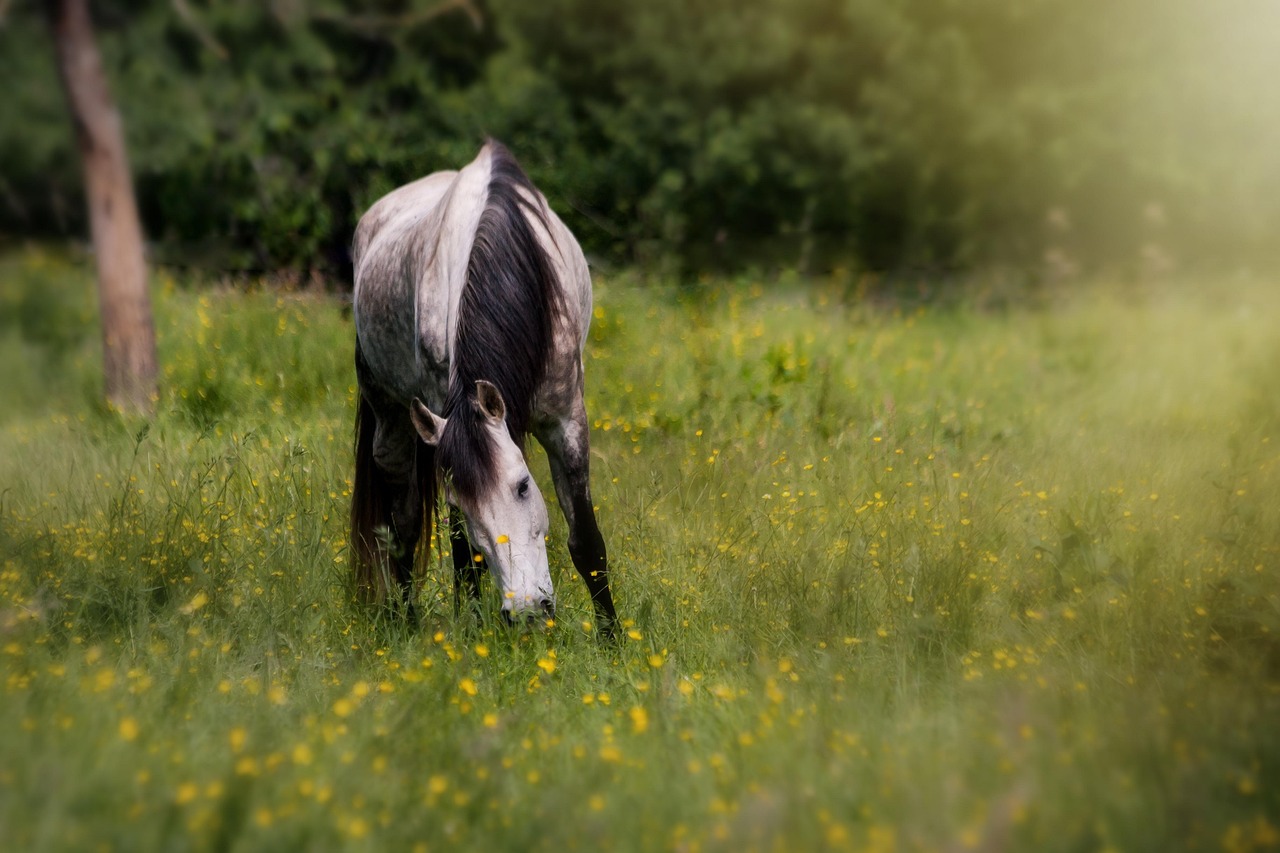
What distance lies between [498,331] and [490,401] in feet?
1.31

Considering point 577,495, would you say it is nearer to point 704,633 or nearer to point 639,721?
point 704,633

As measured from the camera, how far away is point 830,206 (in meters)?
14.6

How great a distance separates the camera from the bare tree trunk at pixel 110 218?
7723 millimetres

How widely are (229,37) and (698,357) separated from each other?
1116 cm

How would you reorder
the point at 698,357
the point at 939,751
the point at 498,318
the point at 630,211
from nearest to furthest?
1. the point at 939,751
2. the point at 498,318
3. the point at 698,357
4. the point at 630,211

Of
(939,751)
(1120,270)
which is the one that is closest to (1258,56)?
(1120,270)

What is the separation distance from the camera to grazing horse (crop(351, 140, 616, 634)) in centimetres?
360

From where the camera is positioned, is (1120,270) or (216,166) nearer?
(216,166)

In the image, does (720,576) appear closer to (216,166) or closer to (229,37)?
(216,166)

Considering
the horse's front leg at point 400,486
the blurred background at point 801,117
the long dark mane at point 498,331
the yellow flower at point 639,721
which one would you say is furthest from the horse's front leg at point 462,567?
the blurred background at point 801,117

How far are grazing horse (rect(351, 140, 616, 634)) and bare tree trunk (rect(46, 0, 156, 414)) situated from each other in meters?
3.40

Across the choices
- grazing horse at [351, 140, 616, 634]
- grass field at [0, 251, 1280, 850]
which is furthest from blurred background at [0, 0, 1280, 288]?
grazing horse at [351, 140, 616, 634]

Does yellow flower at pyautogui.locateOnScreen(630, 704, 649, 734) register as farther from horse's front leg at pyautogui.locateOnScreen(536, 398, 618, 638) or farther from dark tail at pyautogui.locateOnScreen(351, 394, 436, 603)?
dark tail at pyautogui.locateOnScreen(351, 394, 436, 603)

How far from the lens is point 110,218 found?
806 centimetres
